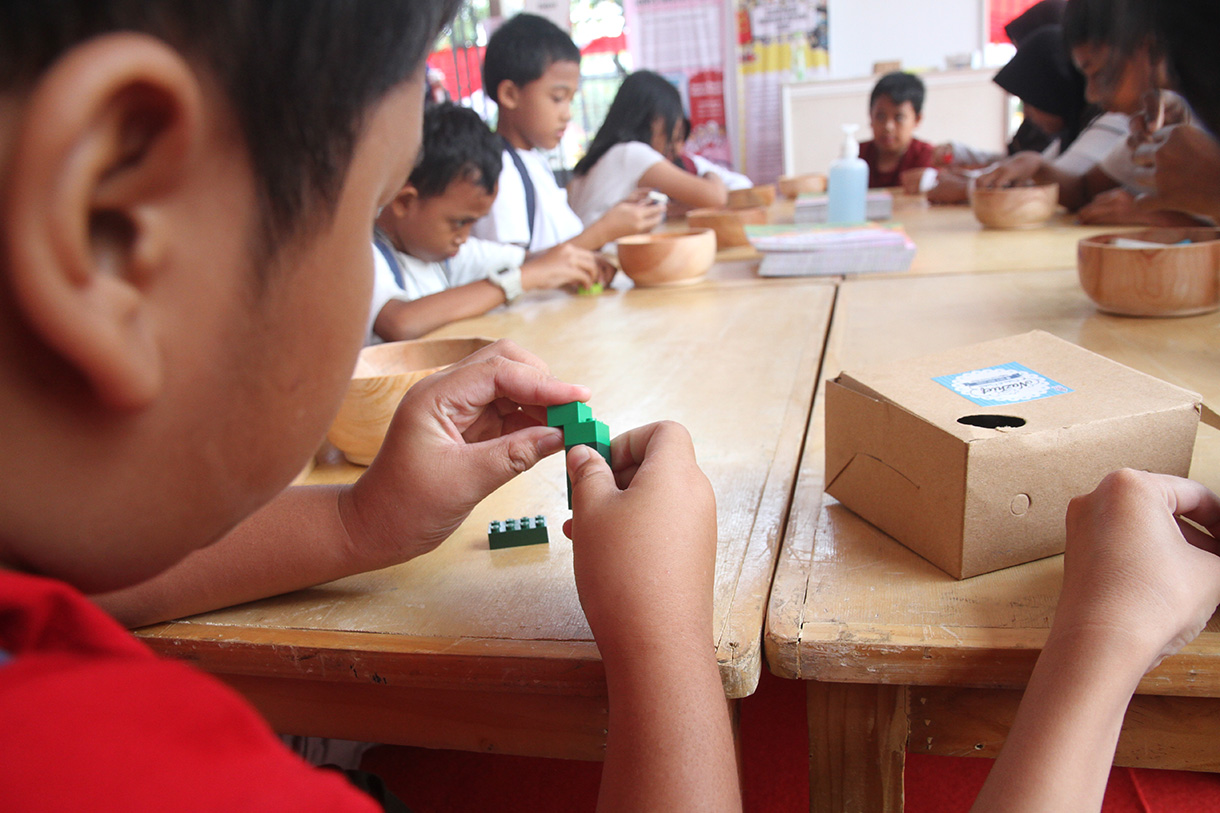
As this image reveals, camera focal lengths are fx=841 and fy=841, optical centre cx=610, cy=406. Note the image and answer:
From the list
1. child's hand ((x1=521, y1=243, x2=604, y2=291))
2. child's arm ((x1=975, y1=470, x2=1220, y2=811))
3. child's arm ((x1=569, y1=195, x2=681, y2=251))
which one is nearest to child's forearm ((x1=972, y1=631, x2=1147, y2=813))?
child's arm ((x1=975, y1=470, x2=1220, y2=811))

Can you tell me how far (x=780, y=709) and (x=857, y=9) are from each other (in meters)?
5.61

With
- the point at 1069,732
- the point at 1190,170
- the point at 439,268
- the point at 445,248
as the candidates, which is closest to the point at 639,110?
the point at 439,268

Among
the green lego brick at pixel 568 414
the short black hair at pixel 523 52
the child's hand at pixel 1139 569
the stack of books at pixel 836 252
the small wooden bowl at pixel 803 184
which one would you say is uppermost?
the short black hair at pixel 523 52

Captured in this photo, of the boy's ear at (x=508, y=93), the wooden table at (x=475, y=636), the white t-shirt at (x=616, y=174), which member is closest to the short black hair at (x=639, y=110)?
the white t-shirt at (x=616, y=174)

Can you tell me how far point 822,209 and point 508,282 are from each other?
1093mm

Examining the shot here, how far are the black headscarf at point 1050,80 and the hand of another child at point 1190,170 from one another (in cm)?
172

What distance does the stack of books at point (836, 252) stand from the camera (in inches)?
65.4

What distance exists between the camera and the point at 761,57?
5930 mm

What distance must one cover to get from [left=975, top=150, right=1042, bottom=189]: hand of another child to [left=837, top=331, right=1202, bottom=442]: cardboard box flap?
6.25 ft

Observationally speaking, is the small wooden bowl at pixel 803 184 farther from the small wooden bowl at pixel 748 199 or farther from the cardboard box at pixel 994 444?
the cardboard box at pixel 994 444

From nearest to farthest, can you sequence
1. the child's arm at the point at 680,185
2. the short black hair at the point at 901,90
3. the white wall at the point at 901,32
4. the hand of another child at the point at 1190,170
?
the hand of another child at the point at 1190,170, the child's arm at the point at 680,185, the short black hair at the point at 901,90, the white wall at the point at 901,32

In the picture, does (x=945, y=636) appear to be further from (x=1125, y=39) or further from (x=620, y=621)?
(x=1125, y=39)

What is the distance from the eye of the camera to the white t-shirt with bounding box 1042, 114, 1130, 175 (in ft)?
7.72

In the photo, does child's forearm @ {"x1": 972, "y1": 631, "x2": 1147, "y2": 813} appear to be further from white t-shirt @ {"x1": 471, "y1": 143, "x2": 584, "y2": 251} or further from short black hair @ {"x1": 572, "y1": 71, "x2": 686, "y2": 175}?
short black hair @ {"x1": 572, "y1": 71, "x2": 686, "y2": 175}
